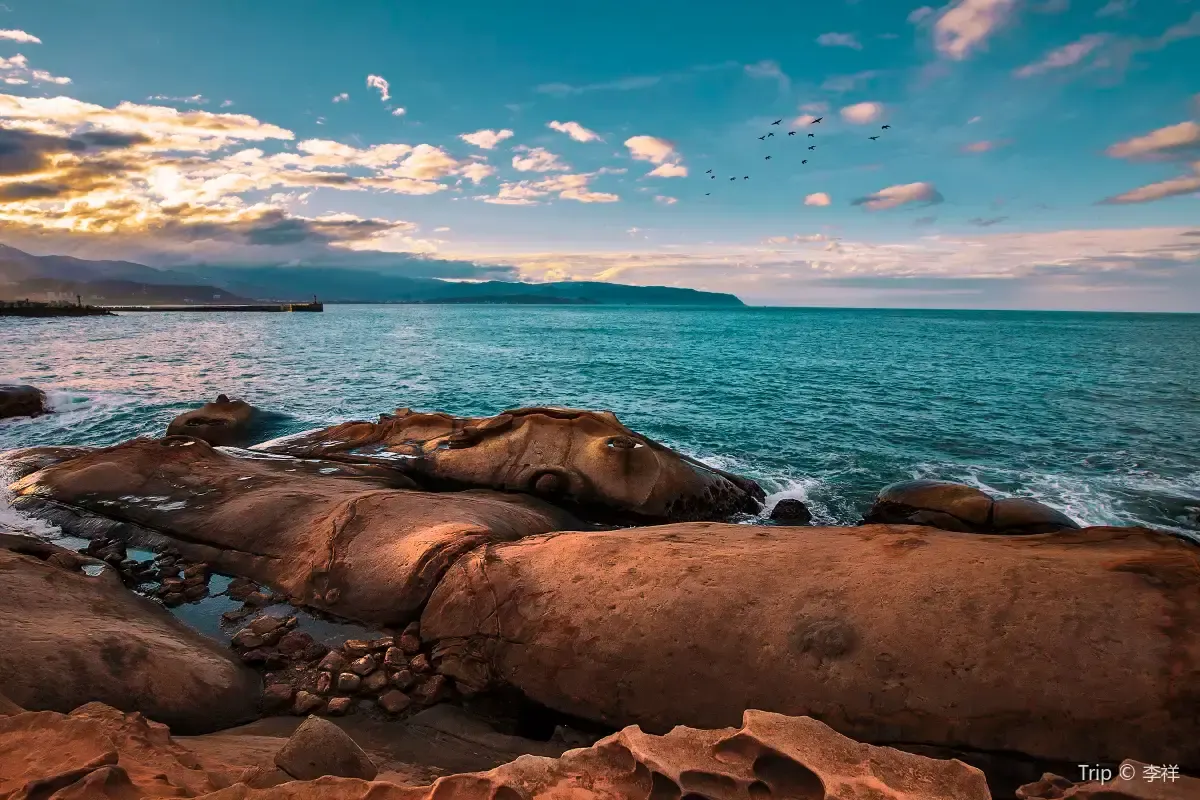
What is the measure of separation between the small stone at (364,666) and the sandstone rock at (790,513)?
408 inches

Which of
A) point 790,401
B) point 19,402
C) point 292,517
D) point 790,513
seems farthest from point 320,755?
point 790,401

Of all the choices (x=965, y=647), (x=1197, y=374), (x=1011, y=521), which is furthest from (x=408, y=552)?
→ (x=1197, y=374)

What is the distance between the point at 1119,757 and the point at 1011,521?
30.4 ft

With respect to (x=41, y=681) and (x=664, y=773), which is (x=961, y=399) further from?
(x=41, y=681)

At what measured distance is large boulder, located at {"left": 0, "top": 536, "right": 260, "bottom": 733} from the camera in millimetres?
5777

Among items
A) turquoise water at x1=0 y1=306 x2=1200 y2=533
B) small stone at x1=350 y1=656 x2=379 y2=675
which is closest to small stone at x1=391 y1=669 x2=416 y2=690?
small stone at x1=350 y1=656 x2=379 y2=675

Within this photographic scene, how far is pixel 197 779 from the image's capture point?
428 cm

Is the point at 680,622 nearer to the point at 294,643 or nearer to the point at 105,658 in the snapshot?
the point at 294,643

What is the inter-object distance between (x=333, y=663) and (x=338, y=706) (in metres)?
0.79

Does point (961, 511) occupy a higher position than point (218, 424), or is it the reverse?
point (218, 424)

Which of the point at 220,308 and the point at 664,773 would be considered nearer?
the point at 664,773

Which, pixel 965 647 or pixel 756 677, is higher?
pixel 965 647

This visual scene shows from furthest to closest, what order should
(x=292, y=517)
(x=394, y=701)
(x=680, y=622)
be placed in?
(x=292, y=517) < (x=394, y=701) < (x=680, y=622)

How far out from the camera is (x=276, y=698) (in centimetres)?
675
